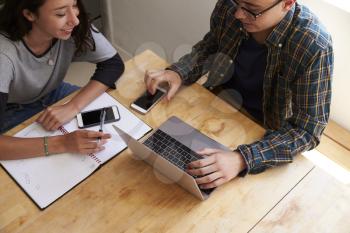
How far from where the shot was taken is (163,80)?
1282mm

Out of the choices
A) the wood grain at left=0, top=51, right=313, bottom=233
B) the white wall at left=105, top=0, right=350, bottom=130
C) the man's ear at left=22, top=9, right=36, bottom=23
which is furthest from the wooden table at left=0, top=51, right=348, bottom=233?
the white wall at left=105, top=0, right=350, bottom=130

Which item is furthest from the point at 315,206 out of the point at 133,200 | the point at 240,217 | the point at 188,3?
the point at 188,3

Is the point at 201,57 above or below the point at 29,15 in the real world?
below

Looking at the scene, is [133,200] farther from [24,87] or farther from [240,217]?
[24,87]

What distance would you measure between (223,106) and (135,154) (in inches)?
14.2

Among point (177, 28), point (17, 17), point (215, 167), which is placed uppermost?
point (17, 17)

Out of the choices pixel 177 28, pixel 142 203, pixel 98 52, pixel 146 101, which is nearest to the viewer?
pixel 142 203

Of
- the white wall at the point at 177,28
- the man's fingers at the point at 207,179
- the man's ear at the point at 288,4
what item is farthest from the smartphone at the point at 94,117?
the white wall at the point at 177,28

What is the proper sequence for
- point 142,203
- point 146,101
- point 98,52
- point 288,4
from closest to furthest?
1. point 142,203
2. point 288,4
3. point 146,101
4. point 98,52

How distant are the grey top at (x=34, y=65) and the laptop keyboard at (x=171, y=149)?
0.44m

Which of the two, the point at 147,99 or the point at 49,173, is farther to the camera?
the point at 147,99

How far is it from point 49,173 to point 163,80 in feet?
1.63

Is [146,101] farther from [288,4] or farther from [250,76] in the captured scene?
[288,4]

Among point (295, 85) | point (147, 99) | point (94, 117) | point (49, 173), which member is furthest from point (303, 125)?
point (49, 173)
